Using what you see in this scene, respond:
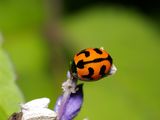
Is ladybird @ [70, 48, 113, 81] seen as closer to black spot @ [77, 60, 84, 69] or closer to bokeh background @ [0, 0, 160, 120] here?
black spot @ [77, 60, 84, 69]

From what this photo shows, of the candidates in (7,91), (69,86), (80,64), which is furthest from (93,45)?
(69,86)

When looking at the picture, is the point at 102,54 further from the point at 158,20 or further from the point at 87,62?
the point at 158,20

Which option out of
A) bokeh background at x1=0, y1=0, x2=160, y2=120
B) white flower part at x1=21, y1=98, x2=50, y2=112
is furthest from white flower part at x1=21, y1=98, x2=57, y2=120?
bokeh background at x1=0, y1=0, x2=160, y2=120

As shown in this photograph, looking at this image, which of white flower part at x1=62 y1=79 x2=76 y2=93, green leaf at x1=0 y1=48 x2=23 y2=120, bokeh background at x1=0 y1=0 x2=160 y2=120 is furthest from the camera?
bokeh background at x1=0 y1=0 x2=160 y2=120

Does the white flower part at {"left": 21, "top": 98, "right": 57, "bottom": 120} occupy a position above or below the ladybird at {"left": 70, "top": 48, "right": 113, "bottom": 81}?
below

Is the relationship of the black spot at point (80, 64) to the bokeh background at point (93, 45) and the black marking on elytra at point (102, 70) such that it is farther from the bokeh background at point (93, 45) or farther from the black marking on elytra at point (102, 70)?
the bokeh background at point (93, 45)

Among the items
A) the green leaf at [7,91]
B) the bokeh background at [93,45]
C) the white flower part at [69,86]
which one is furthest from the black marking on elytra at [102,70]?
the bokeh background at [93,45]
